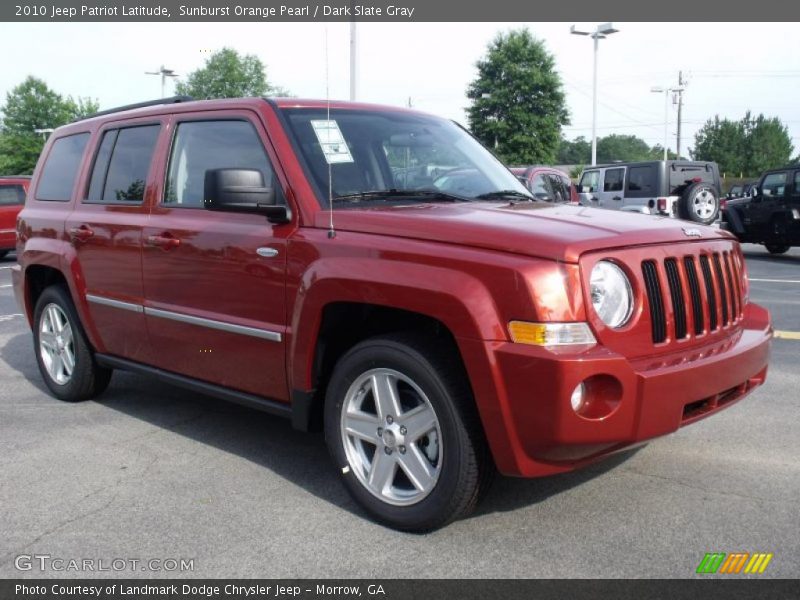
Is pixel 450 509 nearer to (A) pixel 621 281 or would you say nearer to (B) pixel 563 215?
(A) pixel 621 281

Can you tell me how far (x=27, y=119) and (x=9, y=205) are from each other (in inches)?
2105

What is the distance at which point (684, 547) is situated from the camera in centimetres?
320

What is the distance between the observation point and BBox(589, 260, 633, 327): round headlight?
10.1 ft

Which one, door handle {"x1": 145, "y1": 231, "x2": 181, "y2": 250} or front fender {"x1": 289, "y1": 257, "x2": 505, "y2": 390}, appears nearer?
front fender {"x1": 289, "y1": 257, "x2": 505, "y2": 390}

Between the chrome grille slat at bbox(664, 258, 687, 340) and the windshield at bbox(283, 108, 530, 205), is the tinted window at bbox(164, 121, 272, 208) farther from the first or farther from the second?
the chrome grille slat at bbox(664, 258, 687, 340)

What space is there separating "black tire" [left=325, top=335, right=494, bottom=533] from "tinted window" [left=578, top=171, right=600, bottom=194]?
18974 millimetres

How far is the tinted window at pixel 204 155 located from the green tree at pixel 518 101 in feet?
158

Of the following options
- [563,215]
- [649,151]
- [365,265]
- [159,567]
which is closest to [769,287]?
[563,215]

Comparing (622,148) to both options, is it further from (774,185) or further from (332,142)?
(332,142)

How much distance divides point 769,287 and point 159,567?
1035 cm

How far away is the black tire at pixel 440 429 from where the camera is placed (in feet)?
10.4

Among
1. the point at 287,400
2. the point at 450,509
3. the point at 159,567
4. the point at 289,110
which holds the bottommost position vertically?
the point at 159,567

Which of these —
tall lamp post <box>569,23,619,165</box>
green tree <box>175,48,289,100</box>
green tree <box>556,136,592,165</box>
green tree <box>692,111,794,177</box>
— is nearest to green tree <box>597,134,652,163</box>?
green tree <box>556,136,592,165</box>

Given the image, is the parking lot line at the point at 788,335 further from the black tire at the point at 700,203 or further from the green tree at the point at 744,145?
the green tree at the point at 744,145
